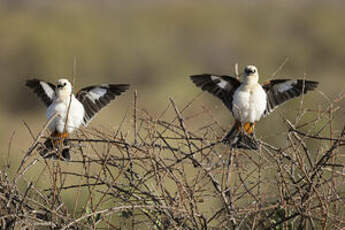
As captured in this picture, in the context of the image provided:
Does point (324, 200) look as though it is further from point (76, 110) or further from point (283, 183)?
point (76, 110)

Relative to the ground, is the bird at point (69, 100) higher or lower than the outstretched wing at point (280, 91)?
lower

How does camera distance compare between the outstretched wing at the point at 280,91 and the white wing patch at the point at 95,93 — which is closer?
the outstretched wing at the point at 280,91

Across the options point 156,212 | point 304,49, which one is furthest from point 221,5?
point 156,212

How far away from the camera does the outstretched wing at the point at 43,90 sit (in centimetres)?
650

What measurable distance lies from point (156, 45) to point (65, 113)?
2641cm

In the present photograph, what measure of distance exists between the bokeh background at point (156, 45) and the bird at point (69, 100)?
455 inches

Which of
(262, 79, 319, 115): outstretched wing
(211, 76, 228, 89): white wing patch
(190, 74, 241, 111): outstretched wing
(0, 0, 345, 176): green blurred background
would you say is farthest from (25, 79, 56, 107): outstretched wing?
(0, 0, 345, 176): green blurred background

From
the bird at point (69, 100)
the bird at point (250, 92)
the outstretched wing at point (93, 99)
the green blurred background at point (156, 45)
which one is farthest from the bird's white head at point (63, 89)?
the green blurred background at point (156, 45)

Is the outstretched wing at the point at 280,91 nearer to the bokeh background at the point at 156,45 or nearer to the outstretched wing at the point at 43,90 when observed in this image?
the outstretched wing at the point at 43,90

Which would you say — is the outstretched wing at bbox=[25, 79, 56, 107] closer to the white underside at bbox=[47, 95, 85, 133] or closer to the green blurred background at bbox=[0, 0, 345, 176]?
the white underside at bbox=[47, 95, 85, 133]

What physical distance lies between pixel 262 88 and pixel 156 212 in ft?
8.00

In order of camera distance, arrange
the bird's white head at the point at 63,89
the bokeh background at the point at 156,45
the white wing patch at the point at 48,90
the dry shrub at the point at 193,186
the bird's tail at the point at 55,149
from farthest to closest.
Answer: the bokeh background at the point at 156,45, the white wing patch at the point at 48,90, the bird's white head at the point at 63,89, the bird's tail at the point at 55,149, the dry shrub at the point at 193,186

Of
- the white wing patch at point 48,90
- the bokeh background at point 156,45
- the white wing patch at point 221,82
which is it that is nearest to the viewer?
the white wing patch at point 221,82

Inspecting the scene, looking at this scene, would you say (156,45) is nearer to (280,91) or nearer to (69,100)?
(280,91)
